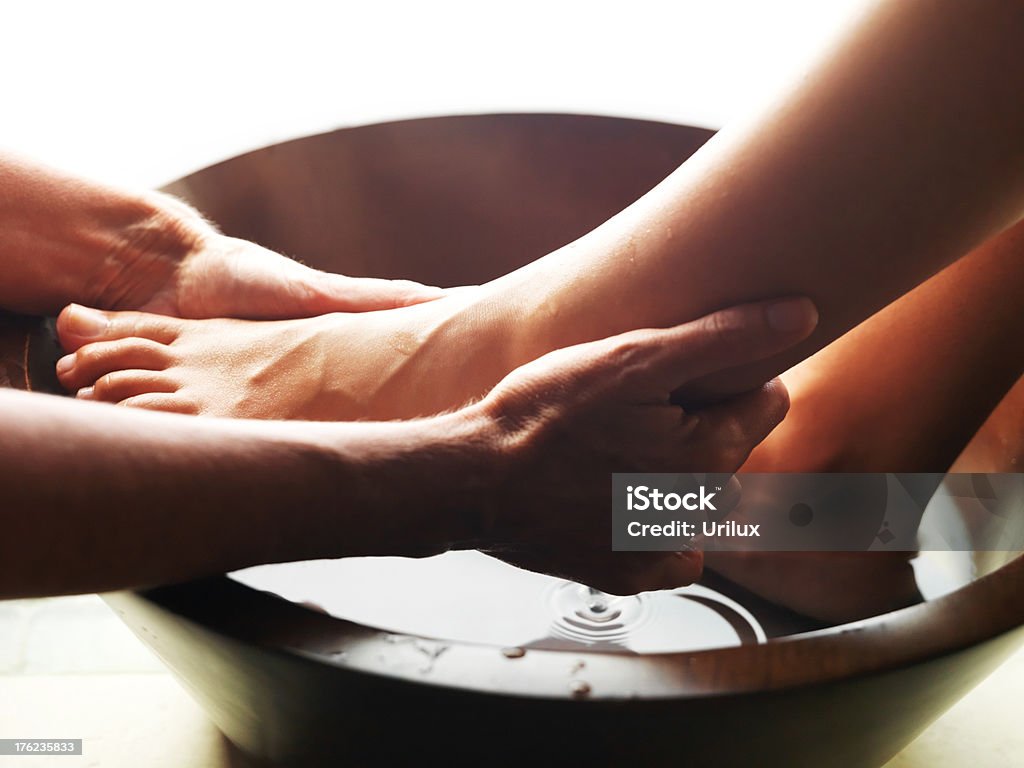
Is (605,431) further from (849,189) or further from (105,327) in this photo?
(105,327)

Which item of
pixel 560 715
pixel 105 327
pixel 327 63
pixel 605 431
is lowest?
pixel 560 715

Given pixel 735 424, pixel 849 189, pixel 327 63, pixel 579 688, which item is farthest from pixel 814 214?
pixel 327 63

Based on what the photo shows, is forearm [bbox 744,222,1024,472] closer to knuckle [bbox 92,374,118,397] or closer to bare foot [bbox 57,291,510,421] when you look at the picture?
bare foot [bbox 57,291,510,421]

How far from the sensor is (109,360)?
0.71 metres

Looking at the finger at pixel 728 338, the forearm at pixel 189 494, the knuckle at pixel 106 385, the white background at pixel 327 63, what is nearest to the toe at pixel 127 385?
the knuckle at pixel 106 385

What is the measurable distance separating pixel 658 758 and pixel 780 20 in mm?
1354

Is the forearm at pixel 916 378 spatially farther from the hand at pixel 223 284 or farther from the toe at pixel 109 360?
the toe at pixel 109 360

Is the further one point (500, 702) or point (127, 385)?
point (127, 385)

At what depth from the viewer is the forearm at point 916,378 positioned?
0.66 m

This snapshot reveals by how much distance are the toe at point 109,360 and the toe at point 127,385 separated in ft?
0.03

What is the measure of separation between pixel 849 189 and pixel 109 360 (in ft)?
1.66

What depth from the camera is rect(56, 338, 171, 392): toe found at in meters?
0.71

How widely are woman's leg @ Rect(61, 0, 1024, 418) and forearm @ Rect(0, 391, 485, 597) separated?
143mm

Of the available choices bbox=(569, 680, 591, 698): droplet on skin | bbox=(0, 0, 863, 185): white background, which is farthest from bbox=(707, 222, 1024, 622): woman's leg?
bbox=(0, 0, 863, 185): white background
